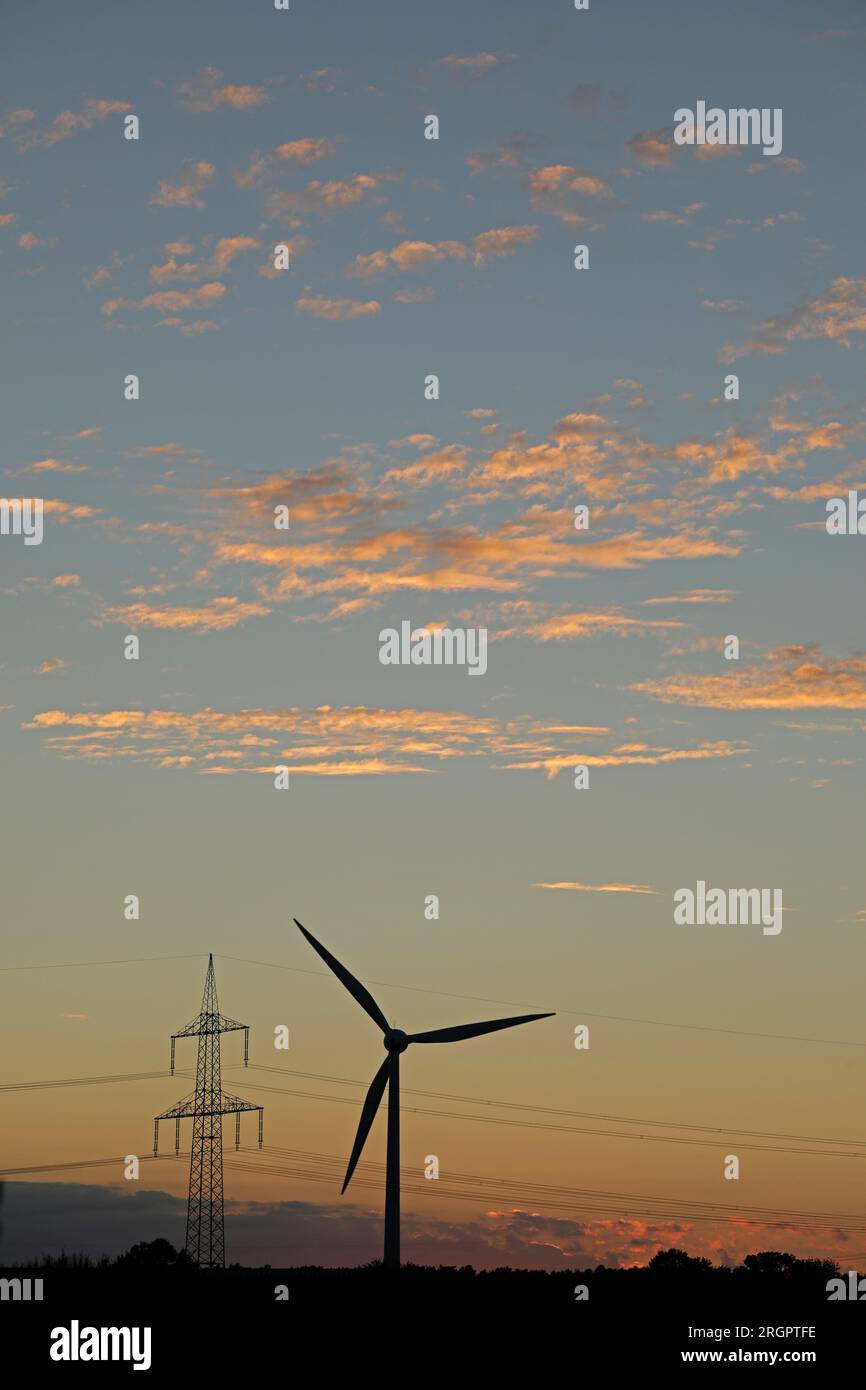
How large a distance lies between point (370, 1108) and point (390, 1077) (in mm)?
5183

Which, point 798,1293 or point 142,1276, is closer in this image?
point 142,1276

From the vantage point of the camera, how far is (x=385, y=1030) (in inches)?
5172

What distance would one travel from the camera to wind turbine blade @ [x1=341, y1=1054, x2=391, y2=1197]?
13088cm

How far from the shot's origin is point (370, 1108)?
A: 440 ft

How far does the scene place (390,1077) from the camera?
130 m

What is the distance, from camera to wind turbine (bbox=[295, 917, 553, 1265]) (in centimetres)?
12250

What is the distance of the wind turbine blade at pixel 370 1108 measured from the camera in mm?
130875

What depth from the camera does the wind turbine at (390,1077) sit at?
122 meters
